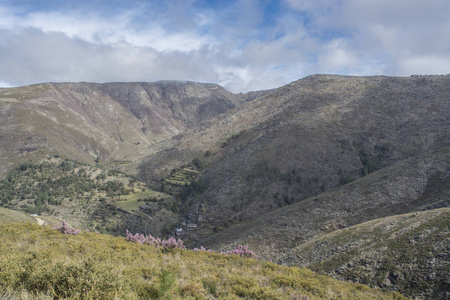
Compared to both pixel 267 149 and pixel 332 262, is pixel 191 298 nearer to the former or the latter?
pixel 332 262

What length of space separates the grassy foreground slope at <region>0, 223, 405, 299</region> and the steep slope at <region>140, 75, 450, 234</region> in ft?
116

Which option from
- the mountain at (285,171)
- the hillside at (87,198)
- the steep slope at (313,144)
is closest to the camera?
the mountain at (285,171)

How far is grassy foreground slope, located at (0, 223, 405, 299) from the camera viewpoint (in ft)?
24.7

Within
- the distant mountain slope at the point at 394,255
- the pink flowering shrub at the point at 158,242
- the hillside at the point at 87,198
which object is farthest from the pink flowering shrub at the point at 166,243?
the hillside at the point at 87,198

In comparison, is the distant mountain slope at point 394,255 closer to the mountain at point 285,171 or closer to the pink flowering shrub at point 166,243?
the mountain at point 285,171

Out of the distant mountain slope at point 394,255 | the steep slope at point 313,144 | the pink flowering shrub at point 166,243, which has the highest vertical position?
the steep slope at point 313,144

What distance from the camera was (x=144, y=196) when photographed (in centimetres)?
8806

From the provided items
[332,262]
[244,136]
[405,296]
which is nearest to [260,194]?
[244,136]

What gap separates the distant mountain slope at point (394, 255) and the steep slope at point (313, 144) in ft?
67.0

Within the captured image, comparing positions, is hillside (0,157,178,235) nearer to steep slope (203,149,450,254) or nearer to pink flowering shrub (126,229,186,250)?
steep slope (203,149,450,254)

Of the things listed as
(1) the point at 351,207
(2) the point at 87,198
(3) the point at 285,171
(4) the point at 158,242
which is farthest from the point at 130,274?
(2) the point at 87,198

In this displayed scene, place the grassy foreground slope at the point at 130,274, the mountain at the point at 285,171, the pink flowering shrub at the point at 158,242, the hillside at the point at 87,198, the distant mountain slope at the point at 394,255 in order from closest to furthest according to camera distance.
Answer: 1. the grassy foreground slope at the point at 130,274
2. the distant mountain slope at the point at 394,255
3. the pink flowering shrub at the point at 158,242
4. the mountain at the point at 285,171
5. the hillside at the point at 87,198

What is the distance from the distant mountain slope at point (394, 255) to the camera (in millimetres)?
17031

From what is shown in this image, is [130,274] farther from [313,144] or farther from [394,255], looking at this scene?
[313,144]
